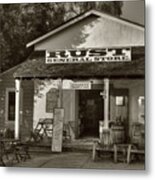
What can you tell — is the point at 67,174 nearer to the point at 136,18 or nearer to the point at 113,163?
the point at 113,163

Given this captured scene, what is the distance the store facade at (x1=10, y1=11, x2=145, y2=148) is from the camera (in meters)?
2.41

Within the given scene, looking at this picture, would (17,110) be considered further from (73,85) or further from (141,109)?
(141,109)

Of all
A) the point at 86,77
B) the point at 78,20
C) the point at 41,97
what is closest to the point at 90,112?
the point at 86,77

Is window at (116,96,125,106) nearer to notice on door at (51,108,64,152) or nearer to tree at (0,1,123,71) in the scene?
notice on door at (51,108,64,152)

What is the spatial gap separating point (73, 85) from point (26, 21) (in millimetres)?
503

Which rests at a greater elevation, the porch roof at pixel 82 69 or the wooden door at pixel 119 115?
the porch roof at pixel 82 69

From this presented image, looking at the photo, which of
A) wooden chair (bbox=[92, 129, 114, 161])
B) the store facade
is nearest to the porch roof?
the store facade

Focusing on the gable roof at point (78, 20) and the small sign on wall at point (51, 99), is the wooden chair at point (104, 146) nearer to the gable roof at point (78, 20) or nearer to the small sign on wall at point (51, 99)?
the small sign on wall at point (51, 99)

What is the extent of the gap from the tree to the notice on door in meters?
0.41

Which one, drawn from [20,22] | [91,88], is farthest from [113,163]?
[20,22]

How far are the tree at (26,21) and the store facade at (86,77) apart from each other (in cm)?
4

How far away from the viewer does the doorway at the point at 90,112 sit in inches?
95.8

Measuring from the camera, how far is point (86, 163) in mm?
2447

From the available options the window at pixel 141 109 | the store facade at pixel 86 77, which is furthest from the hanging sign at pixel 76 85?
the window at pixel 141 109
